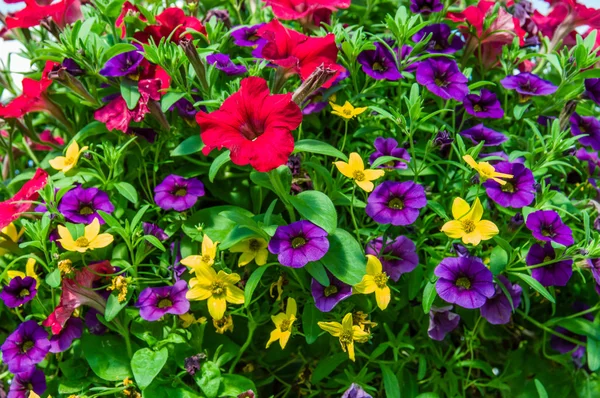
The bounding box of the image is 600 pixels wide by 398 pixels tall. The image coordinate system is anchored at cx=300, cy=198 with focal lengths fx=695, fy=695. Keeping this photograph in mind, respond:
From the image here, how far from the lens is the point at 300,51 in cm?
135

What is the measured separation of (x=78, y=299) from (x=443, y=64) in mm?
891

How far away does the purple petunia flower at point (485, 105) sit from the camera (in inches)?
59.5

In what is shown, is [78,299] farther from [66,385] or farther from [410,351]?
[410,351]

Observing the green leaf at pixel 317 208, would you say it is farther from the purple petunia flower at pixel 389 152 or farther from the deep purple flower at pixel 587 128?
the deep purple flower at pixel 587 128

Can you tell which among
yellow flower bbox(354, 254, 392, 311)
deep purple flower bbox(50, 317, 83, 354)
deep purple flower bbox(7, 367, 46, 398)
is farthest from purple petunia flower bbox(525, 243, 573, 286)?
deep purple flower bbox(7, 367, 46, 398)

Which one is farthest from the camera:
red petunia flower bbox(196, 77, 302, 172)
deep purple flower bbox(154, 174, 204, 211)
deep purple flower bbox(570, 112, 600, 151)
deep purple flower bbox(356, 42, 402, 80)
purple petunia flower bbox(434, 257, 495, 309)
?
deep purple flower bbox(570, 112, 600, 151)

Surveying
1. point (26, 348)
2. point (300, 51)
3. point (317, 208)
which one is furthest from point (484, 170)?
point (26, 348)

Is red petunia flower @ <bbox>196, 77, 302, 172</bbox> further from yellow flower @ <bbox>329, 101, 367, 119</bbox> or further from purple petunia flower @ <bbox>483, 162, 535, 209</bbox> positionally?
purple petunia flower @ <bbox>483, 162, 535, 209</bbox>

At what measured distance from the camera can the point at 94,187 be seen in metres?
1.45

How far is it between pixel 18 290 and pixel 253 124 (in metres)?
0.62

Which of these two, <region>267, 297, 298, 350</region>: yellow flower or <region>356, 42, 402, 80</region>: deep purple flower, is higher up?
<region>356, 42, 402, 80</region>: deep purple flower

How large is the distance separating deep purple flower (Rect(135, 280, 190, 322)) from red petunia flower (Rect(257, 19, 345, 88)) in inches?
18.5

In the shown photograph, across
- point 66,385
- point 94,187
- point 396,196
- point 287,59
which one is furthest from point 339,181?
point 66,385

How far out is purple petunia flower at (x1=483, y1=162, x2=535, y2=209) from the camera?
4.39 ft
